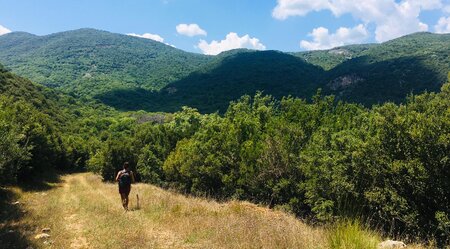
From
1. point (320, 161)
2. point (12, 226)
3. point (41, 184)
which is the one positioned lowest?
point (41, 184)

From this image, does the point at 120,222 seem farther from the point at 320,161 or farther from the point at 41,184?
the point at 41,184

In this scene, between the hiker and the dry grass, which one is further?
the hiker

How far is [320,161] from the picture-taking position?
68.5 ft

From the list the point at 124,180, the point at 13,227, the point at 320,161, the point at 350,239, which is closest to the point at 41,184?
the point at 124,180

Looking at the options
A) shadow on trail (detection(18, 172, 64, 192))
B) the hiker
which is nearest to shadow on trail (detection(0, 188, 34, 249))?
the hiker

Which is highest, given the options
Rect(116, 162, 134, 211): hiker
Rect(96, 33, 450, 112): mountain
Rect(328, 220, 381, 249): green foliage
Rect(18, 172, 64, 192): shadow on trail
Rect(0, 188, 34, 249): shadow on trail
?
Rect(96, 33, 450, 112): mountain

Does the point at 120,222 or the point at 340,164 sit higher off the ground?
the point at 340,164

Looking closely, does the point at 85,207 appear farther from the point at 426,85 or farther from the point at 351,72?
the point at 351,72

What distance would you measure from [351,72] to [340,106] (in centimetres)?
12620

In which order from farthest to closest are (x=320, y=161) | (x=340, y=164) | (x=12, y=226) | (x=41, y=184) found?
1. (x=41, y=184)
2. (x=320, y=161)
3. (x=340, y=164)
4. (x=12, y=226)

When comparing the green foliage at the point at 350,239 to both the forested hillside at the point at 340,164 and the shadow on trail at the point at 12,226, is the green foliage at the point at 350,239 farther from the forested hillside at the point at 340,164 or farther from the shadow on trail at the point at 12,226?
the shadow on trail at the point at 12,226

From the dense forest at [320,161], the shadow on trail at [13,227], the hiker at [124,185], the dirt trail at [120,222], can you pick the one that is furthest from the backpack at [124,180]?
the dense forest at [320,161]

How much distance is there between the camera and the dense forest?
49.8ft

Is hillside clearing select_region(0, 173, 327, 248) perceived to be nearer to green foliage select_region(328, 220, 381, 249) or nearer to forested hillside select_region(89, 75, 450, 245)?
green foliage select_region(328, 220, 381, 249)
